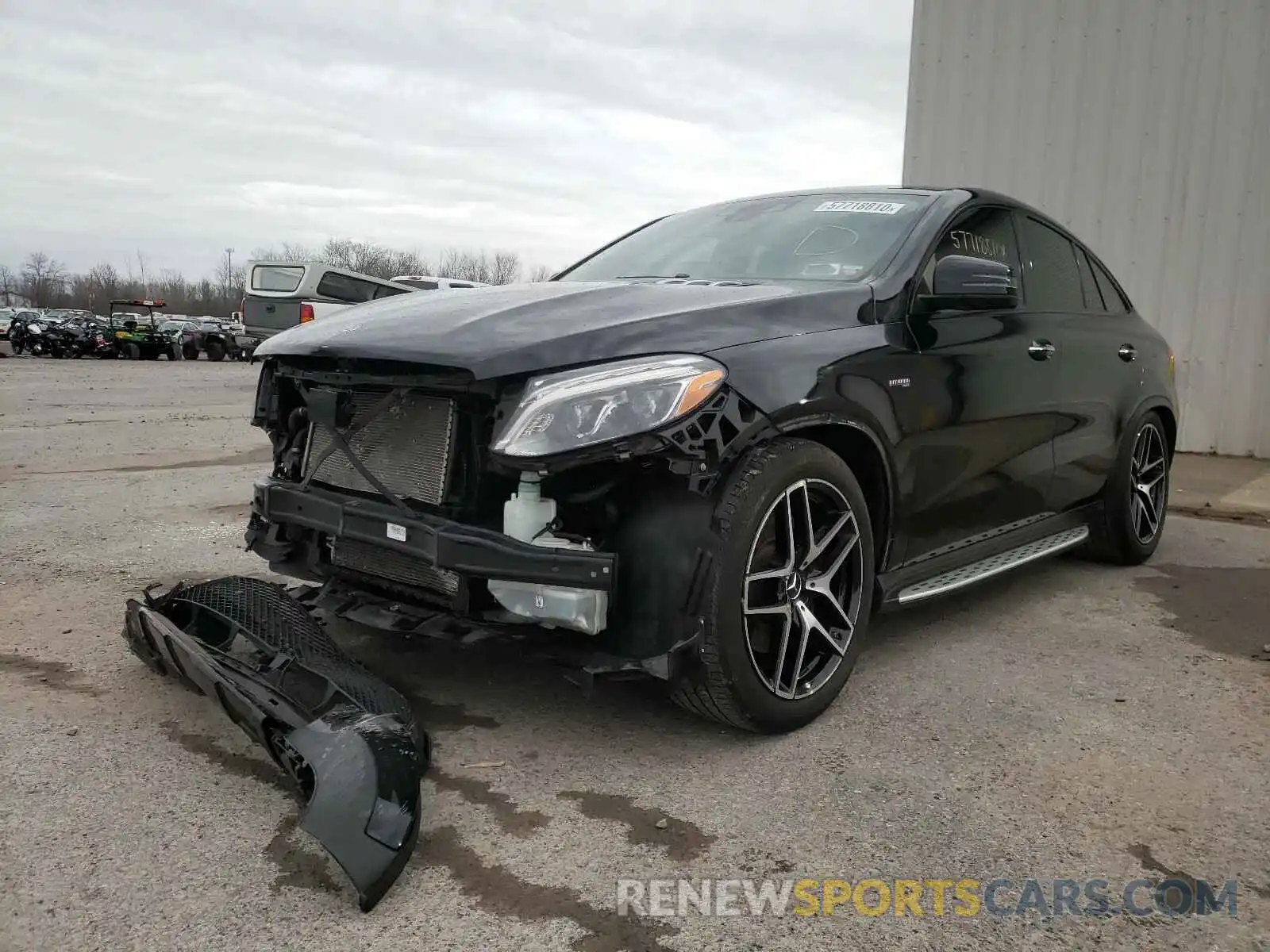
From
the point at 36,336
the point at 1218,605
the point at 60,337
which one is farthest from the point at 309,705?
the point at 36,336

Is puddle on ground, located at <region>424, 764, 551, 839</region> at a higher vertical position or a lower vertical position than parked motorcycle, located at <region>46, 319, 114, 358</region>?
lower

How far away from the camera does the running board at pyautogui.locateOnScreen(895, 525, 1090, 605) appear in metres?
3.44

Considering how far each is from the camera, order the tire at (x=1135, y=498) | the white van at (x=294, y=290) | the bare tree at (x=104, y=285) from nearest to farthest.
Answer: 1. the tire at (x=1135, y=498)
2. the white van at (x=294, y=290)
3. the bare tree at (x=104, y=285)

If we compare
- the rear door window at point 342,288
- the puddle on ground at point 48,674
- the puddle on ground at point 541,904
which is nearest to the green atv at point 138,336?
the rear door window at point 342,288

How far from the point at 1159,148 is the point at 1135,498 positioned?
227 inches

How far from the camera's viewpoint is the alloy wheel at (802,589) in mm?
2824

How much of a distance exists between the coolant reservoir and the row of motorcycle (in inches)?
→ 1248

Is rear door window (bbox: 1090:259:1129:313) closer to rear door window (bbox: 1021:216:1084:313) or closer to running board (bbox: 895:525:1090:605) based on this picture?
rear door window (bbox: 1021:216:1084:313)

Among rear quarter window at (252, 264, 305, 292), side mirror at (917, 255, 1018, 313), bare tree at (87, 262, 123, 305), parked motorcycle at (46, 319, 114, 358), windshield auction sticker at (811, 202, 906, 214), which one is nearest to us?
side mirror at (917, 255, 1018, 313)

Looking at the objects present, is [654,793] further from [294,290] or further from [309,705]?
[294,290]

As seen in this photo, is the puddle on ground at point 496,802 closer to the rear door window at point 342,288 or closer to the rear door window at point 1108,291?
the rear door window at point 1108,291

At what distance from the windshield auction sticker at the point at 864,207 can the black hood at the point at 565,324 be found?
0.64m

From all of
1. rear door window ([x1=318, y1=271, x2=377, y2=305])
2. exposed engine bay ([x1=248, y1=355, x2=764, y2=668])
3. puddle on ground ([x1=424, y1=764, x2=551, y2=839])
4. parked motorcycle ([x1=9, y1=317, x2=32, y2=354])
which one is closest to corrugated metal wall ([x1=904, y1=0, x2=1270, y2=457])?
exposed engine bay ([x1=248, y1=355, x2=764, y2=668])

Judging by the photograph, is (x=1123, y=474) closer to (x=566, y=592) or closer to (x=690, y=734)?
(x=690, y=734)
